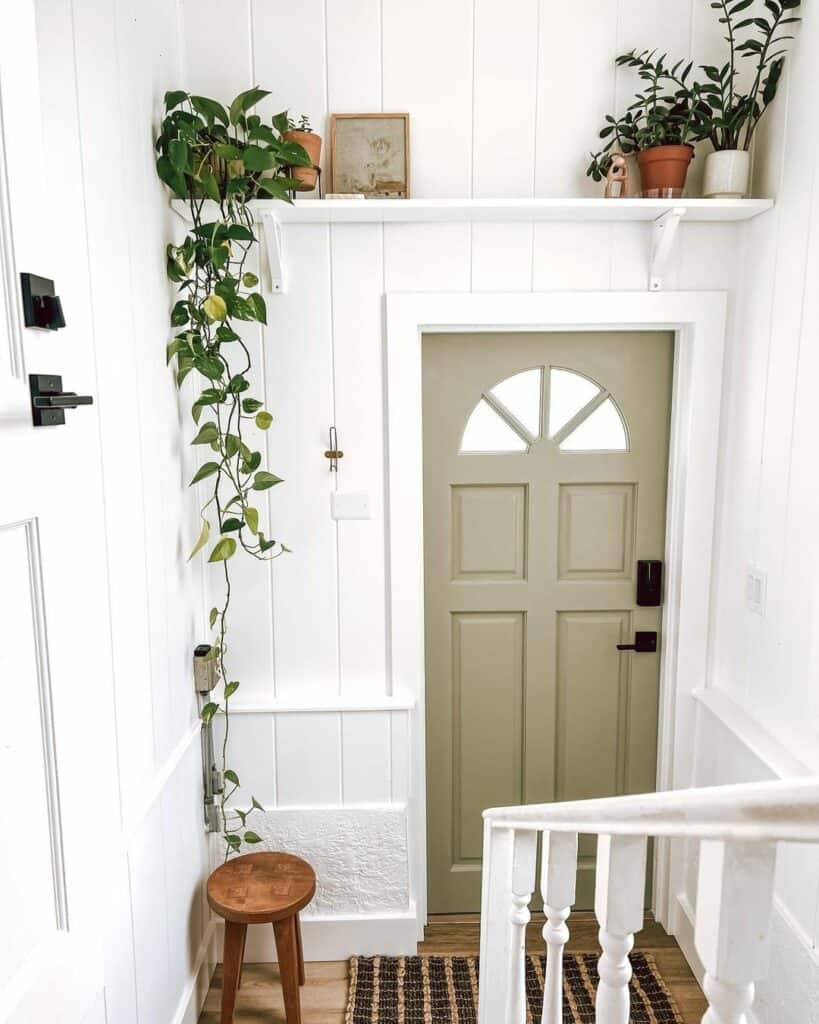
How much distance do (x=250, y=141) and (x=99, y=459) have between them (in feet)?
3.27

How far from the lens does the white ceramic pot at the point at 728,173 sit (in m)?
2.04

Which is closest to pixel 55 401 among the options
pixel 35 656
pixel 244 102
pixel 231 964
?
pixel 35 656

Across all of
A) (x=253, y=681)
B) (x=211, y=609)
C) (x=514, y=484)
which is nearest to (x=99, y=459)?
(x=211, y=609)

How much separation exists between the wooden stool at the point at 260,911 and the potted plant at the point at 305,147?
1.91m

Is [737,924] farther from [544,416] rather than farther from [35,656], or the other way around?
[544,416]

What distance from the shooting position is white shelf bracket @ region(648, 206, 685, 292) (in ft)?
6.73

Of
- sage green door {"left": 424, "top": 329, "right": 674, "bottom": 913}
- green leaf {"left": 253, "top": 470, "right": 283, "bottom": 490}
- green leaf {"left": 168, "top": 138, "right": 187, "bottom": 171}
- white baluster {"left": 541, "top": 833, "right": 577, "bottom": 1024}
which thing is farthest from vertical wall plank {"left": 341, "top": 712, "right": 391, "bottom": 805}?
green leaf {"left": 168, "top": 138, "right": 187, "bottom": 171}

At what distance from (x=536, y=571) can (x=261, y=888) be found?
1247mm

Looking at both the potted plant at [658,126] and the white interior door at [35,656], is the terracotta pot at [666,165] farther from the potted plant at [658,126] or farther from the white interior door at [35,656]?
the white interior door at [35,656]

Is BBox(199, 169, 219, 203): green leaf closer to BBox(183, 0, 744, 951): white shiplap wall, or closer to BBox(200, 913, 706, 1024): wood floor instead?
BBox(183, 0, 744, 951): white shiplap wall

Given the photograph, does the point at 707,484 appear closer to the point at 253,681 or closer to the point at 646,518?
the point at 646,518

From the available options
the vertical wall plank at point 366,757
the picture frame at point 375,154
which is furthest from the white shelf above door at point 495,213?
the vertical wall plank at point 366,757

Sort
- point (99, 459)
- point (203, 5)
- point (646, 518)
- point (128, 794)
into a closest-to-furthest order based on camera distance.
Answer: point (99, 459), point (128, 794), point (203, 5), point (646, 518)

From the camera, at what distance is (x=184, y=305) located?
1989 millimetres
